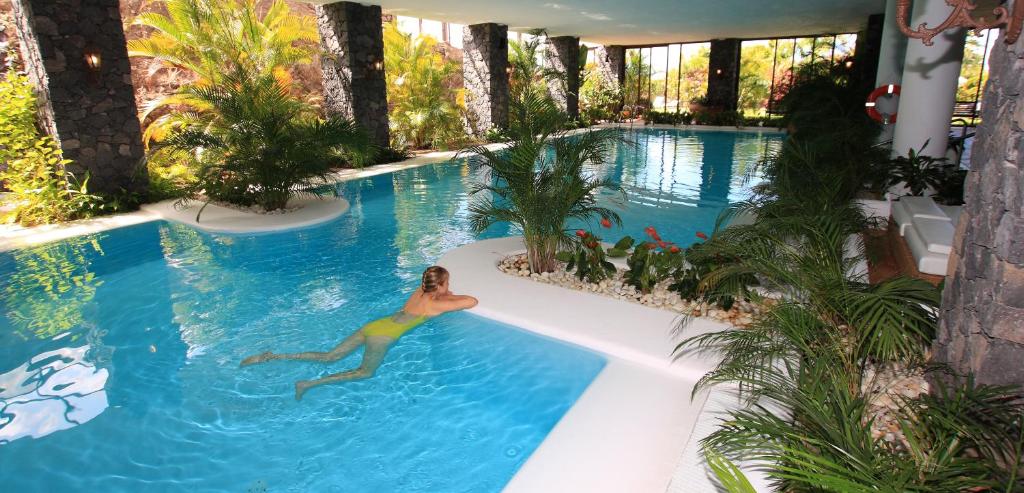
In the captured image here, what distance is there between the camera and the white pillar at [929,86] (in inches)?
238

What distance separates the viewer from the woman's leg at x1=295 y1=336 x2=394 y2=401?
4.11 m

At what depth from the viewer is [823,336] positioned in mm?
2965

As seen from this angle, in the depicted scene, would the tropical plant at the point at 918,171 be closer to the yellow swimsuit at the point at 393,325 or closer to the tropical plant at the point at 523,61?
the yellow swimsuit at the point at 393,325

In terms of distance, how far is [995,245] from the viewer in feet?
7.70

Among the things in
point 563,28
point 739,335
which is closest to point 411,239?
point 739,335

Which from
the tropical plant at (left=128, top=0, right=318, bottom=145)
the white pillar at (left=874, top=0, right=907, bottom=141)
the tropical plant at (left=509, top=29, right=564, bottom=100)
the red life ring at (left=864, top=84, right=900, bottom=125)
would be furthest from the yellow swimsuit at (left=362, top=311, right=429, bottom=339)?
the tropical plant at (left=509, top=29, right=564, bottom=100)

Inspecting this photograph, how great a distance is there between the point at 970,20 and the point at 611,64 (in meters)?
25.0

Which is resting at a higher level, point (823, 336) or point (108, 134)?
point (108, 134)

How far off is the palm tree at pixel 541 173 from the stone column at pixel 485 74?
42.8ft

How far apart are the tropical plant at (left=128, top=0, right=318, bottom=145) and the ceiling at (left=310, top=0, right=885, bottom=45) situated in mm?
2445

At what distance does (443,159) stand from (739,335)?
13.2 meters

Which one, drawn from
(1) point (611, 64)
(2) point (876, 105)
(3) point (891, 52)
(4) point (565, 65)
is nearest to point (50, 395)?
(2) point (876, 105)

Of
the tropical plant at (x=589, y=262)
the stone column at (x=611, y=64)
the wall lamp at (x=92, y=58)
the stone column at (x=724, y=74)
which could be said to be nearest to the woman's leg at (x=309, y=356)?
the tropical plant at (x=589, y=262)

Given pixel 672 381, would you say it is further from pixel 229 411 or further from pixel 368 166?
pixel 368 166
